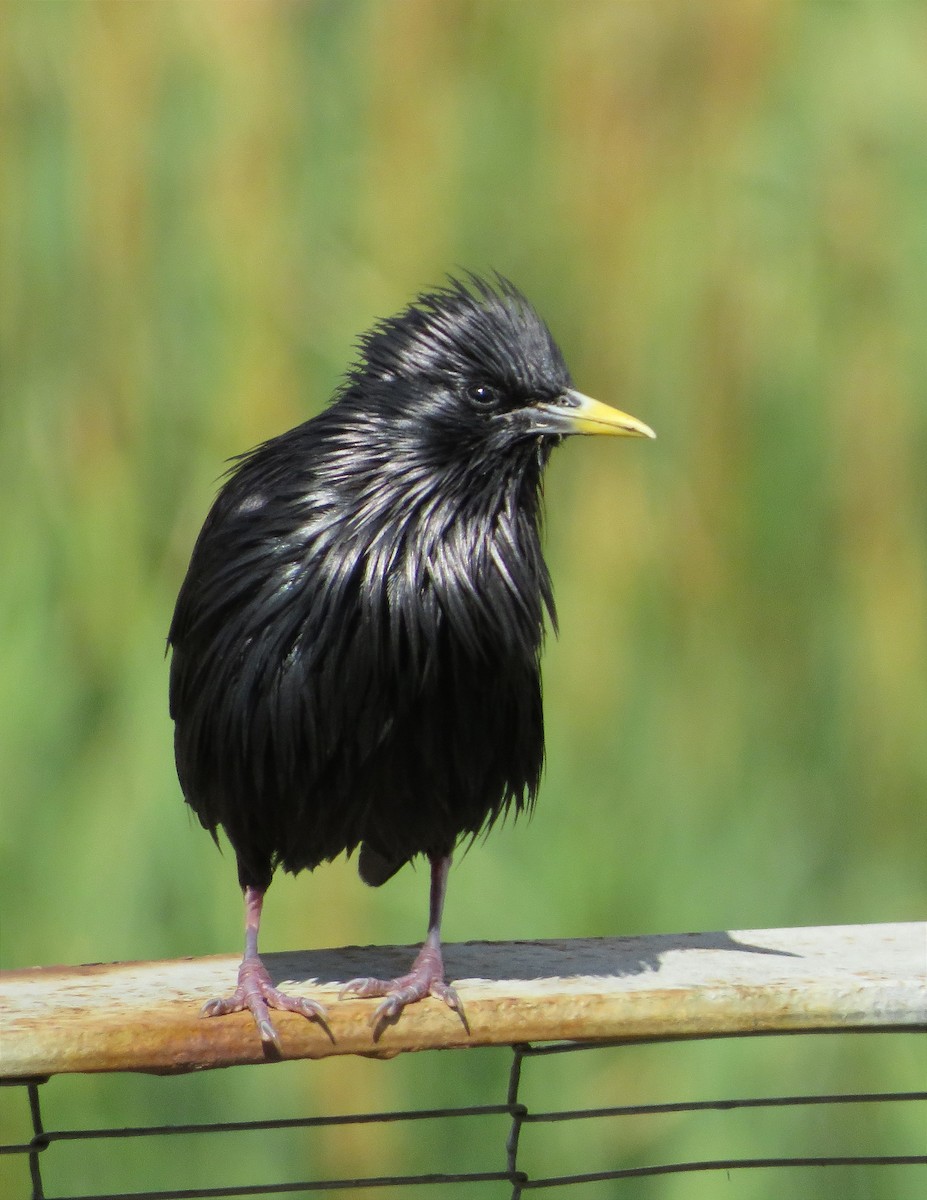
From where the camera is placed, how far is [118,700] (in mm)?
3264

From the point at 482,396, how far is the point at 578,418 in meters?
0.14

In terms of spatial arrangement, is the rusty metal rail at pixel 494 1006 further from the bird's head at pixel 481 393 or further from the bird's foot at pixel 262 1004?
the bird's head at pixel 481 393

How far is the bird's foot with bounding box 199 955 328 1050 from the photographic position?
7.30 ft

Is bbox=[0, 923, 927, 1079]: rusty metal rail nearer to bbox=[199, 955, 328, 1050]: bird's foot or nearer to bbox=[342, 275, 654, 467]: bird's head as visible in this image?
bbox=[199, 955, 328, 1050]: bird's foot

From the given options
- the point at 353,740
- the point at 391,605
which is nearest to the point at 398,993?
the point at 353,740

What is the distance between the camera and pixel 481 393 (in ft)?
8.00

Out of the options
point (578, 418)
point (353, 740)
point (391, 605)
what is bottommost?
point (353, 740)

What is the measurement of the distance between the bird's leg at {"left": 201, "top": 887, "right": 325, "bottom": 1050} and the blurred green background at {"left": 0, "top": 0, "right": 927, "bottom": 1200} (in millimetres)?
885

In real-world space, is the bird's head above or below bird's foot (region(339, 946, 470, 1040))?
above

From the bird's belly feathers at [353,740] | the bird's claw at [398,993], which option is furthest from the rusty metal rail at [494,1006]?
the bird's belly feathers at [353,740]

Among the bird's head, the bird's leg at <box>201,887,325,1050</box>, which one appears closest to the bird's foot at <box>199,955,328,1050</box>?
the bird's leg at <box>201,887,325,1050</box>

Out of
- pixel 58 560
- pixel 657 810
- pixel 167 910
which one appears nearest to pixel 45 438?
pixel 58 560

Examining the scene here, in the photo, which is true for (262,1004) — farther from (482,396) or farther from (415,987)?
(482,396)

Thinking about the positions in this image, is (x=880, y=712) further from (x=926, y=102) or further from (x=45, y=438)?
(x=45, y=438)
